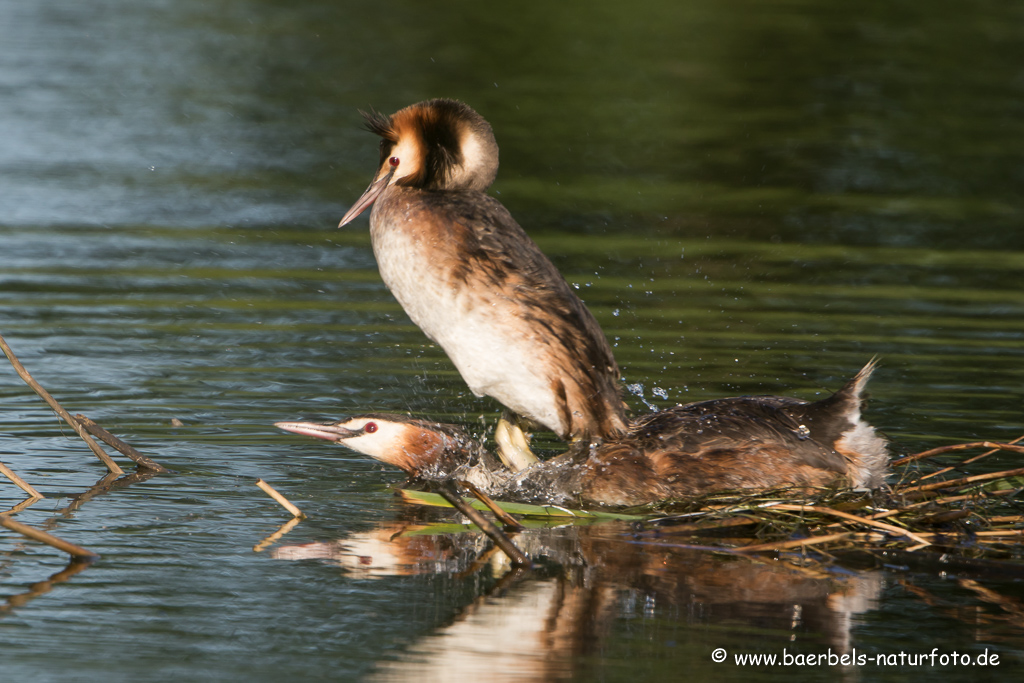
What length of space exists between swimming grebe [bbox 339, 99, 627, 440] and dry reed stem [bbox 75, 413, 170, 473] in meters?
1.34

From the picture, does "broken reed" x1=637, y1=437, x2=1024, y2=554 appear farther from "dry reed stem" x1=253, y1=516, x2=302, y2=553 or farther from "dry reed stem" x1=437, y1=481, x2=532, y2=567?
"dry reed stem" x1=253, y1=516, x2=302, y2=553

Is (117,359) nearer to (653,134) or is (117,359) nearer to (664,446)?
(664,446)

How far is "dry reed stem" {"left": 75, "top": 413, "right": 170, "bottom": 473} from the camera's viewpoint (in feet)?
20.5

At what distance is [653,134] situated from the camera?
15.7m

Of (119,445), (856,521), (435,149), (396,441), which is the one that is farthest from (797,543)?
(119,445)

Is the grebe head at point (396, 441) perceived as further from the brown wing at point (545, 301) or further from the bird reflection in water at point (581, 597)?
the bird reflection in water at point (581, 597)

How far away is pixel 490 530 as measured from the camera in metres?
5.05

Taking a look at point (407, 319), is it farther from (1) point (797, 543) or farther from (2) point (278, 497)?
(1) point (797, 543)

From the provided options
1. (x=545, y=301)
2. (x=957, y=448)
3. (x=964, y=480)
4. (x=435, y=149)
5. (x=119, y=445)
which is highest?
(x=435, y=149)

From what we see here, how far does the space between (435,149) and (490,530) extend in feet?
6.51

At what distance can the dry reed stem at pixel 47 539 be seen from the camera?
486 cm

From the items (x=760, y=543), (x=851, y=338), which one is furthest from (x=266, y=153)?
(x=760, y=543)

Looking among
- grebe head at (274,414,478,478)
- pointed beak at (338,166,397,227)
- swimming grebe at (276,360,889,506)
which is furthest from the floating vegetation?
pointed beak at (338,166,397,227)

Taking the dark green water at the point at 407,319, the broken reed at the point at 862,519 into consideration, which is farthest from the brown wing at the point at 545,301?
the dark green water at the point at 407,319
